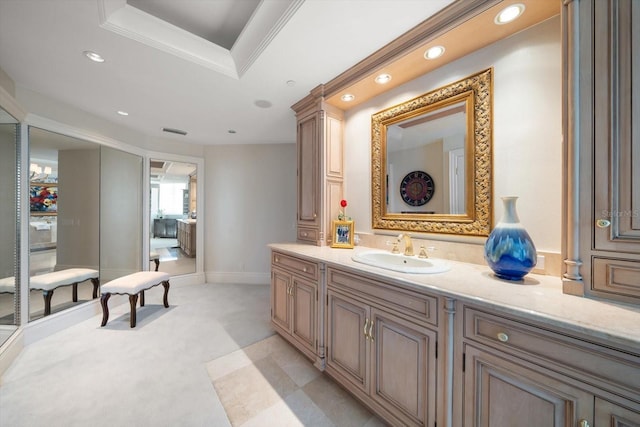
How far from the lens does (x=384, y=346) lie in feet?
4.47

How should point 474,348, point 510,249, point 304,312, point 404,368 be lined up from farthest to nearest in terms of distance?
point 304,312, point 404,368, point 510,249, point 474,348

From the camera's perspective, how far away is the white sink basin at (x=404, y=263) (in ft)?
4.27

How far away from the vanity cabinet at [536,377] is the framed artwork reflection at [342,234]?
48.0 inches

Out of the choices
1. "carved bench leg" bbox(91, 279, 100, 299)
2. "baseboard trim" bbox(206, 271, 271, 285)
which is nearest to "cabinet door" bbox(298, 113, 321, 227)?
"baseboard trim" bbox(206, 271, 271, 285)

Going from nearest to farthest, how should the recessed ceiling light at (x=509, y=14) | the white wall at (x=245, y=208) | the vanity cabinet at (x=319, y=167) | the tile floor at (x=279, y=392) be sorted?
the recessed ceiling light at (x=509, y=14), the tile floor at (x=279, y=392), the vanity cabinet at (x=319, y=167), the white wall at (x=245, y=208)

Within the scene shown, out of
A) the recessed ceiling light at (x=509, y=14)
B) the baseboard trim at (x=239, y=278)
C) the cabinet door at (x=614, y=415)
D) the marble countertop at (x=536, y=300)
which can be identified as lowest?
the baseboard trim at (x=239, y=278)

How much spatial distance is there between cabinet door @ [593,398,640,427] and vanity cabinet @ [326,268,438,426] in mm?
504

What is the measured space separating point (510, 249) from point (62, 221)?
4.30 m

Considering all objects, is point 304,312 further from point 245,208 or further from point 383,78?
point 245,208

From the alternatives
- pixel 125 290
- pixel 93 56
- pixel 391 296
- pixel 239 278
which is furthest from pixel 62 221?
pixel 391 296

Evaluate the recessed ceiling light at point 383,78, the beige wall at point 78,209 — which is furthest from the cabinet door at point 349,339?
the beige wall at point 78,209

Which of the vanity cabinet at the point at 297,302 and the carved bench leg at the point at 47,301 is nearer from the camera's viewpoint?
the vanity cabinet at the point at 297,302

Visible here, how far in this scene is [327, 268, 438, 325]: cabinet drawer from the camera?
1.15 m

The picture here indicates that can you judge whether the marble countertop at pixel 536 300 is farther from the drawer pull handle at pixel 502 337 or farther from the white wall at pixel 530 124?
the white wall at pixel 530 124
